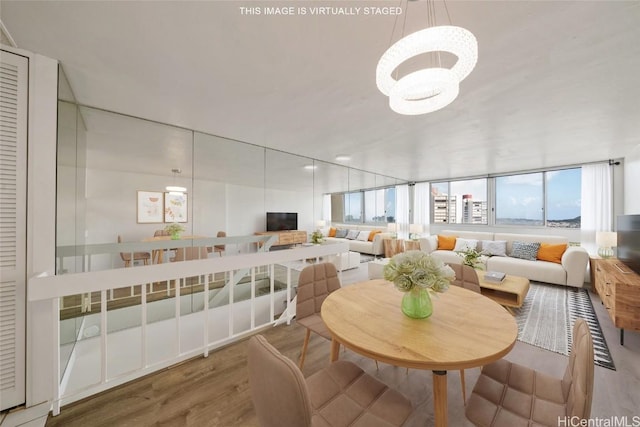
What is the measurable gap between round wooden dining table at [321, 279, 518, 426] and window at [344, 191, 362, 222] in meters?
4.39

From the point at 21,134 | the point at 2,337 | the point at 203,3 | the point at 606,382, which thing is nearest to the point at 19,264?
the point at 2,337

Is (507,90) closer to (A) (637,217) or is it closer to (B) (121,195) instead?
(A) (637,217)

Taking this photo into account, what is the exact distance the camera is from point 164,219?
2.72 meters

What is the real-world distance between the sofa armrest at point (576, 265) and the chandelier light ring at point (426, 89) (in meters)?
4.33

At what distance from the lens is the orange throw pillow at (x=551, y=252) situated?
4039 millimetres

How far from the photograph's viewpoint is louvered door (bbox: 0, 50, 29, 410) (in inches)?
54.1

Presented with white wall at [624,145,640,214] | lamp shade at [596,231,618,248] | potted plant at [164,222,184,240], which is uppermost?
white wall at [624,145,640,214]

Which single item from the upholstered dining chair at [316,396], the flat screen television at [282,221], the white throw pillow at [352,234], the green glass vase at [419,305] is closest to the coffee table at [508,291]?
the green glass vase at [419,305]

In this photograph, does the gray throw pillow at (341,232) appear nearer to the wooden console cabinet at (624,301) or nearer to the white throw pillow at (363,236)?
the white throw pillow at (363,236)

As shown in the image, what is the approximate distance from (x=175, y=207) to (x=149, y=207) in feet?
0.87

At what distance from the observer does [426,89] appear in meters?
1.19

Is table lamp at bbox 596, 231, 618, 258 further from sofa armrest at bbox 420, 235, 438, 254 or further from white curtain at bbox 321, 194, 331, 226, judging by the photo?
white curtain at bbox 321, 194, 331, 226

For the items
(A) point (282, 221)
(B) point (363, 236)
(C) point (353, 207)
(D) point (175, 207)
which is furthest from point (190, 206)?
(B) point (363, 236)

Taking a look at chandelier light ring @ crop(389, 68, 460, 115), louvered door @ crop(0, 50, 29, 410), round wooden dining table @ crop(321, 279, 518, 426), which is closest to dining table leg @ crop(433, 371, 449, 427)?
round wooden dining table @ crop(321, 279, 518, 426)
